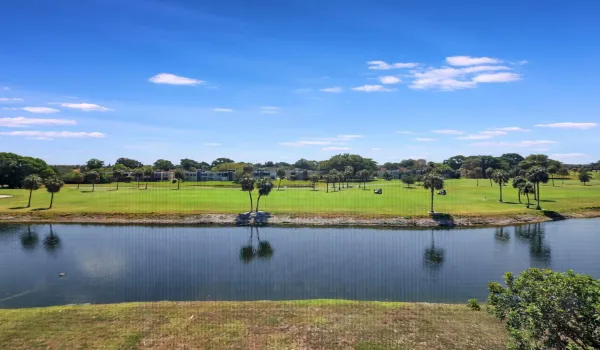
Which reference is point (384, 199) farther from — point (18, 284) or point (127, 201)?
point (18, 284)

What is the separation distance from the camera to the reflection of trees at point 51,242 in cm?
4622

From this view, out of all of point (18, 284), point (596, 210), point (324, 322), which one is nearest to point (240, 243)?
point (18, 284)

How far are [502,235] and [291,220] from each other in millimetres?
33461

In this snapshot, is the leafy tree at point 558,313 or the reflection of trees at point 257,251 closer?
the leafy tree at point 558,313

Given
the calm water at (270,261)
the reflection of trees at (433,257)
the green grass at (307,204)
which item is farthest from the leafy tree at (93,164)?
the reflection of trees at (433,257)

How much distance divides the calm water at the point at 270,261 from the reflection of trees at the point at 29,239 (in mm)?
137

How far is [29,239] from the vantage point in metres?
51.6

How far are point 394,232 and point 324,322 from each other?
39.5m

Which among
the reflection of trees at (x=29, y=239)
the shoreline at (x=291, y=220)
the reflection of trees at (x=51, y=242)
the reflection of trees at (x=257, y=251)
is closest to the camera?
the reflection of trees at (x=257, y=251)

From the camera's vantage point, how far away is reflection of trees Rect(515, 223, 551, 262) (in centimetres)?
4297

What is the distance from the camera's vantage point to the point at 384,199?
8369cm

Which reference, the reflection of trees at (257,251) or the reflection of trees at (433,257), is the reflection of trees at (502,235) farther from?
the reflection of trees at (257,251)

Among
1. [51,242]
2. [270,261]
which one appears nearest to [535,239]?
[270,261]

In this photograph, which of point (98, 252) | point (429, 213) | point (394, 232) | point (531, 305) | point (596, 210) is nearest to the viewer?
point (531, 305)
